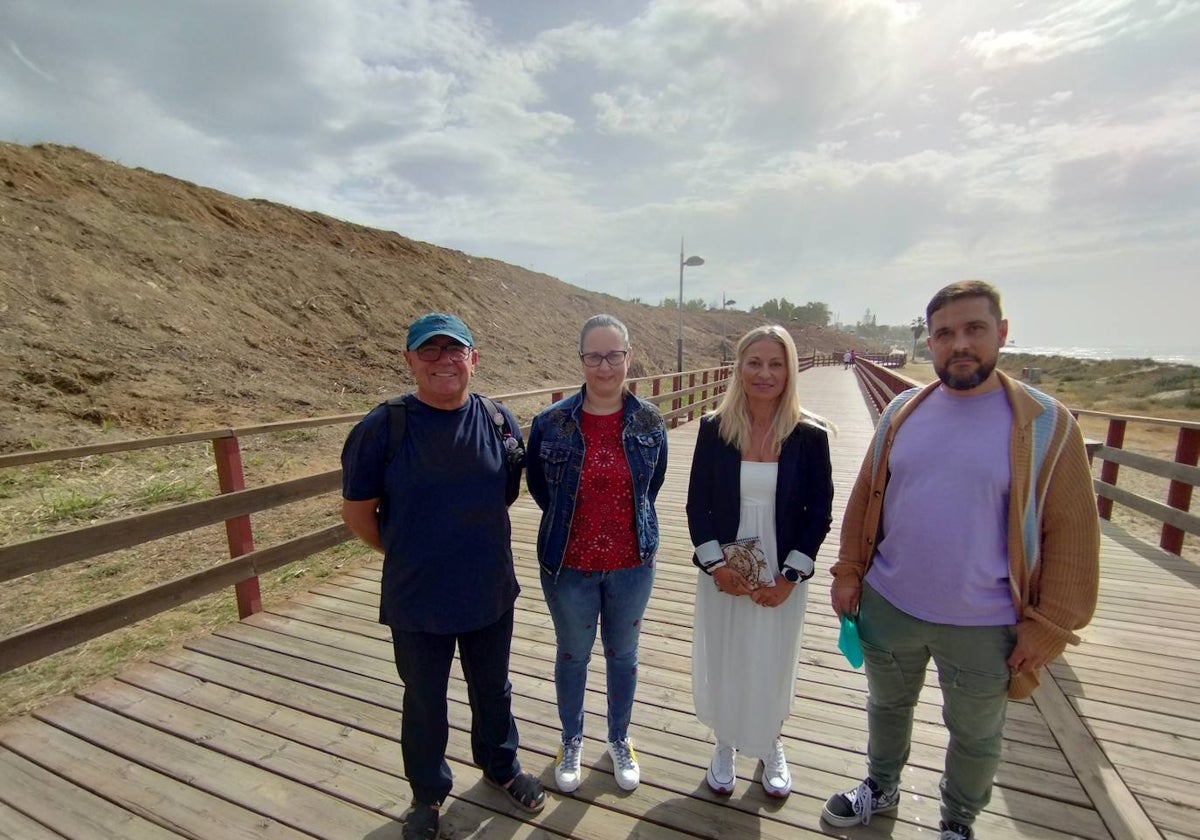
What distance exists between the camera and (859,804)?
181 centimetres

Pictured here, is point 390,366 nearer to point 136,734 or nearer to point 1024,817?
point 136,734

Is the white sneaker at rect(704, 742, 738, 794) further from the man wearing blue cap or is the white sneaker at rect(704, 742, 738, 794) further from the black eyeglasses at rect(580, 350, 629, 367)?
the black eyeglasses at rect(580, 350, 629, 367)

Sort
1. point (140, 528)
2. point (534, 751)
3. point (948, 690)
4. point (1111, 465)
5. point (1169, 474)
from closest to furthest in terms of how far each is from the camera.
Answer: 1. point (948, 690)
2. point (534, 751)
3. point (140, 528)
4. point (1169, 474)
5. point (1111, 465)

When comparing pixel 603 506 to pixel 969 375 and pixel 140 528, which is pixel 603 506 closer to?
pixel 969 375

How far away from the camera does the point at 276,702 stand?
2455mm

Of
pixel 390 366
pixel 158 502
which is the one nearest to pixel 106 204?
pixel 390 366

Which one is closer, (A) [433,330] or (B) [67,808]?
(A) [433,330]

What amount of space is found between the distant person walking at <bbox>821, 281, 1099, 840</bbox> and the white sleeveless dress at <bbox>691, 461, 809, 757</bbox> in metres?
0.30

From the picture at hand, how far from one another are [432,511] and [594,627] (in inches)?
28.8

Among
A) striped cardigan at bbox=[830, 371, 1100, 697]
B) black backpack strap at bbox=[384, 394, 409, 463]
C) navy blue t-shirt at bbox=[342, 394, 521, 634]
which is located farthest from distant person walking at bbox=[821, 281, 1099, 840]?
black backpack strap at bbox=[384, 394, 409, 463]

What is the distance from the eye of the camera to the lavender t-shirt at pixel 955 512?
149 centimetres

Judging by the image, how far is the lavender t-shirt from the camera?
1488 millimetres

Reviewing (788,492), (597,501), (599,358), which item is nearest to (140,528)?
(597,501)

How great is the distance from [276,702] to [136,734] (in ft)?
1.60
